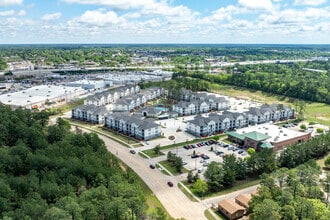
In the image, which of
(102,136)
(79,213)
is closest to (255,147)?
(102,136)

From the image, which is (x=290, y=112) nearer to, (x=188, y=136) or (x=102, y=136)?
(x=188, y=136)

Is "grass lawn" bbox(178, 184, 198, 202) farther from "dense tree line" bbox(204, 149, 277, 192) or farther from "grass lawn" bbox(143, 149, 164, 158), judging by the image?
"grass lawn" bbox(143, 149, 164, 158)

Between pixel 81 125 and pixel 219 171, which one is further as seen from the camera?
pixel 81 125

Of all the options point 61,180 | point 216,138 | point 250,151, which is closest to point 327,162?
point 250,151

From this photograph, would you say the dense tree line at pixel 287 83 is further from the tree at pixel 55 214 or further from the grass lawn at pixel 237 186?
the tree at pixel 55 214

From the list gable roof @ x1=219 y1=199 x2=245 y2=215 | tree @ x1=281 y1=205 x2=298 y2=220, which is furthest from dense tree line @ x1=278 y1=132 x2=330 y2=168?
tree @ x1=281 y1=205 x2=298 y2=220

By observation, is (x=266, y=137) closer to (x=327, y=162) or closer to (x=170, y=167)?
(x=327, y=162)
